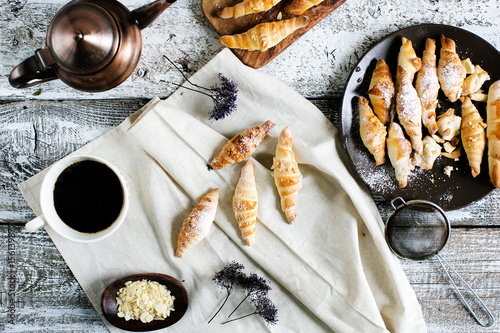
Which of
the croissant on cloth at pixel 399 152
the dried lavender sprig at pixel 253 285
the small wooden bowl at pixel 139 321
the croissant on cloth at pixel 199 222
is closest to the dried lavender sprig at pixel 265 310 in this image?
the dried lavender sprig at pixel 253 285

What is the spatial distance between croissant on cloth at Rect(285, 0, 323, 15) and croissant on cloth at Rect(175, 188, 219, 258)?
24.9 inches

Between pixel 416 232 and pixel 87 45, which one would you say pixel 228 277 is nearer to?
pixel 416 232

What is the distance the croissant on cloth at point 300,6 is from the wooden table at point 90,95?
3.9 inches

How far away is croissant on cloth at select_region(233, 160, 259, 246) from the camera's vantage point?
48.0 inches

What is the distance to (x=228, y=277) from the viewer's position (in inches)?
50.6

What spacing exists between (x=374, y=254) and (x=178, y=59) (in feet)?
3.07

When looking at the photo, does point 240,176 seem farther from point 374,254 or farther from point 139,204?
point 374,254

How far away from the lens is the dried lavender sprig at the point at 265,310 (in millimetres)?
1265

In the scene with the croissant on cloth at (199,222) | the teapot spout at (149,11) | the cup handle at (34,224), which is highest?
the teapot spout at (149,11)

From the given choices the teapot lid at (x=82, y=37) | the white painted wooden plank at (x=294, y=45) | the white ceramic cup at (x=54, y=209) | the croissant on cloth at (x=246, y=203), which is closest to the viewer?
the teapot lid at (x=82, y=37)

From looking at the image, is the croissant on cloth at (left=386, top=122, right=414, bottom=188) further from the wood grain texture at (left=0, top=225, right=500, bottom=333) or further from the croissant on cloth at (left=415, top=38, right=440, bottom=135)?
the wood grain texture at (left=0, top=225, right=500, bottom=333)

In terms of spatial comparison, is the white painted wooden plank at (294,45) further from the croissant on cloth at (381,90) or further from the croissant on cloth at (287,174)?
the croissant on cloth at (287,174)

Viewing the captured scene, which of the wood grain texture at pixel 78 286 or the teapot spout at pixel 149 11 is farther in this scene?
the wood grain texture at pixel 78 286

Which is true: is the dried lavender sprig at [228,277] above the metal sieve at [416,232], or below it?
below
